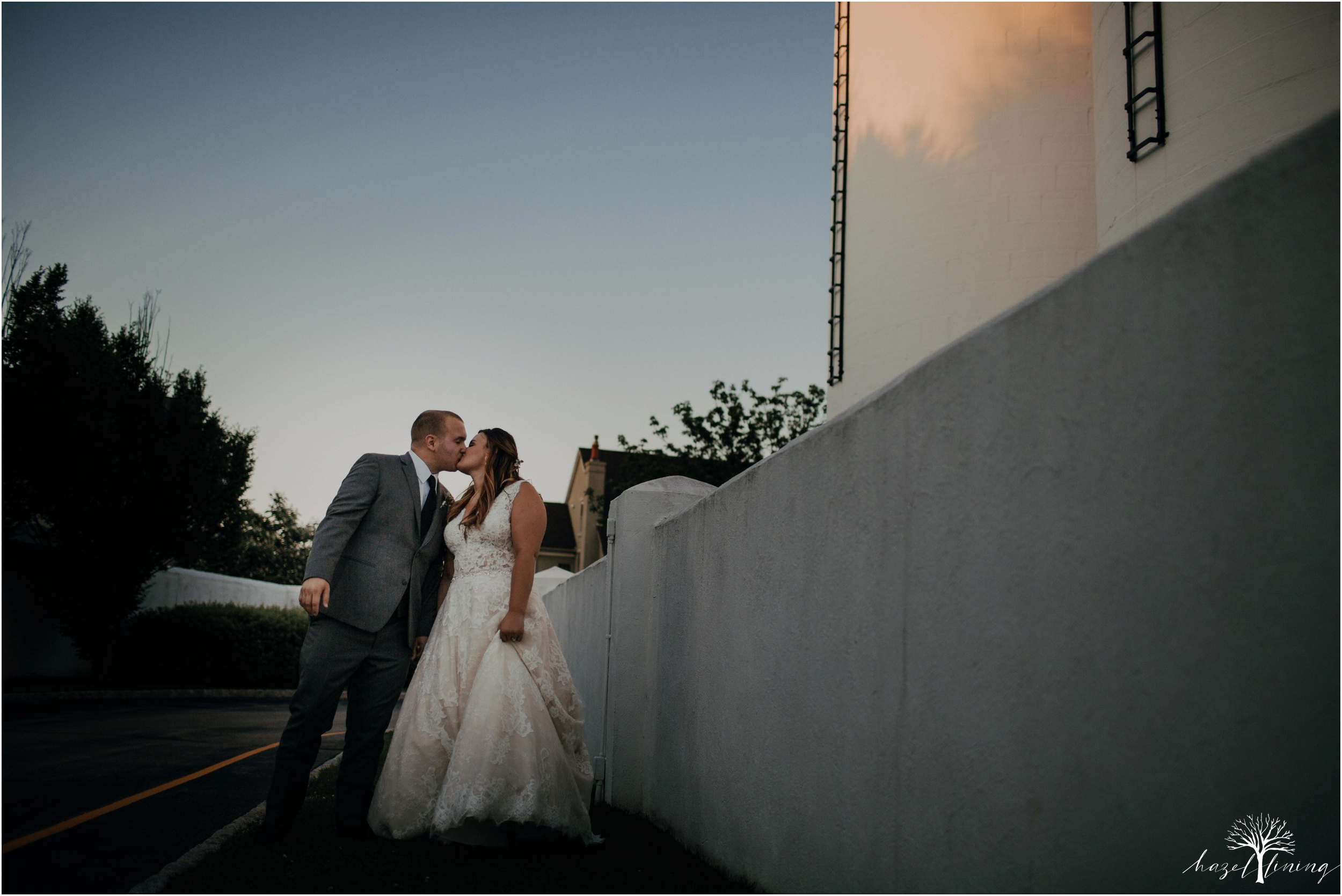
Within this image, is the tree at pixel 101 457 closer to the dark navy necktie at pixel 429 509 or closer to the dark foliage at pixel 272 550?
the dark navy necktie at pixel 429 509

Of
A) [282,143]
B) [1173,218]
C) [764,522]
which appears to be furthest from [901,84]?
[1173,218]

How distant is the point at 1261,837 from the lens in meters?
1.38

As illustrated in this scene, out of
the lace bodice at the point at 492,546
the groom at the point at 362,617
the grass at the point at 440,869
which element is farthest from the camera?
the lace bodice at the point at 492,546

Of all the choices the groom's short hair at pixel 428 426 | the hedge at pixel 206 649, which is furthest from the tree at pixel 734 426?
the groom's short hair at pixel 428 426

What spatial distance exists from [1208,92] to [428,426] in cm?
575

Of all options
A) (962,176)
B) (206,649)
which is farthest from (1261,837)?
(206,649)

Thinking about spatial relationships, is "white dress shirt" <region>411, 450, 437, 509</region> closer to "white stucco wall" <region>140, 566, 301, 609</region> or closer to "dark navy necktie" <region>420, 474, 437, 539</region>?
"dark navy necktie" <region>420, 474, 437, 539</region>

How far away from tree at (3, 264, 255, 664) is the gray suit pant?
1587 cm

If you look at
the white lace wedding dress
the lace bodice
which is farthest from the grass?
the lace bodice

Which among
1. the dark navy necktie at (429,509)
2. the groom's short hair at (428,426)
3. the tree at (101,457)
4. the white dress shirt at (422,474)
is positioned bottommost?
the dark navy necktie at (429,509)

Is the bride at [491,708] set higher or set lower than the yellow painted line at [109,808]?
higher

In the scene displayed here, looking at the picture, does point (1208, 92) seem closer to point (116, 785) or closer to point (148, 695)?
point (116, 785)

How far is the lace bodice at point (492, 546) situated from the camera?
16.2 feet

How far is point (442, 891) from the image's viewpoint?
350 centimetres
